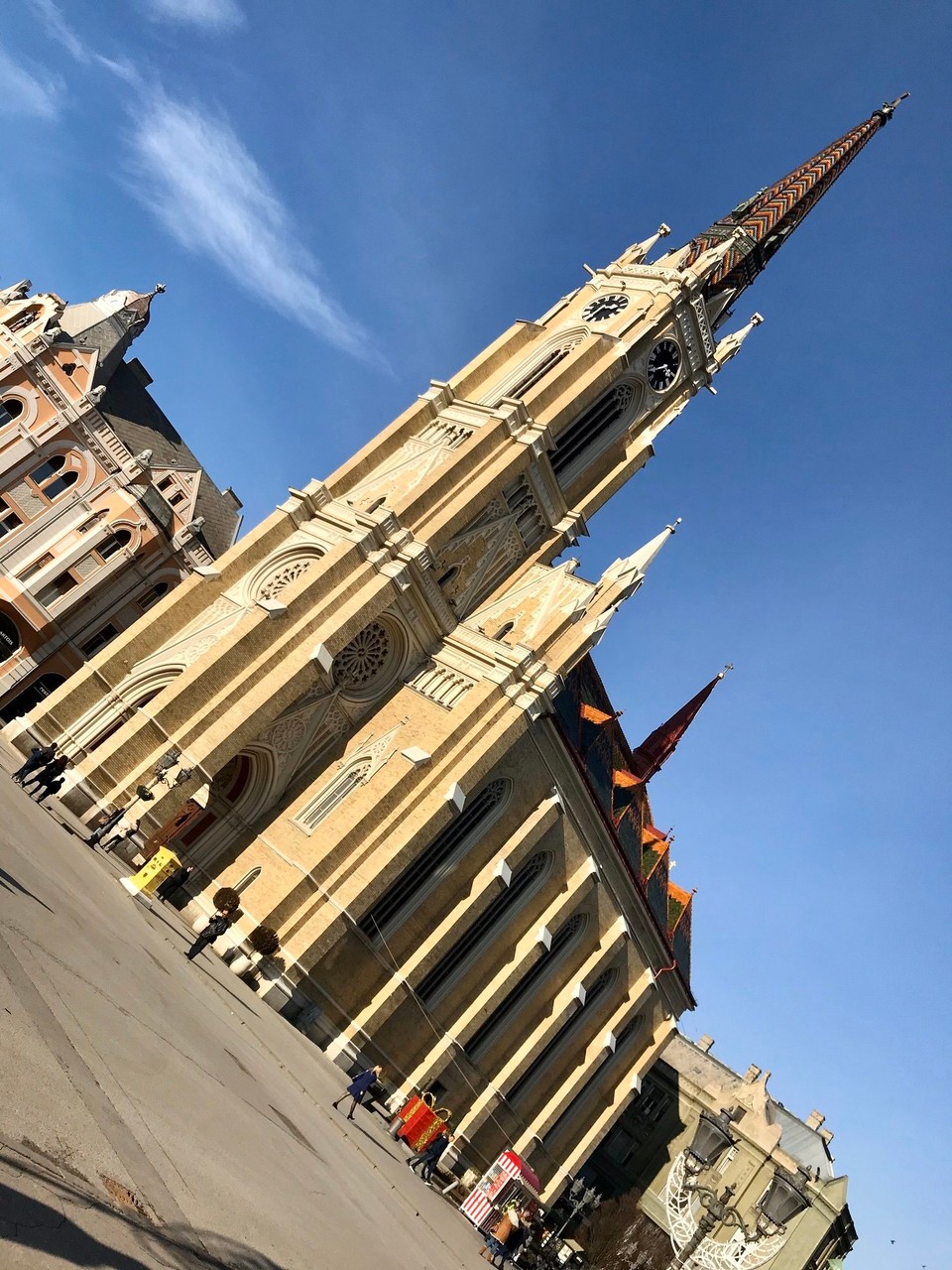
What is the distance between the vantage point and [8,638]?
3144 cm

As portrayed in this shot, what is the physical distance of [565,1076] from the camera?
32000 millimetres

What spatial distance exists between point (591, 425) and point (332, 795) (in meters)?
16.7

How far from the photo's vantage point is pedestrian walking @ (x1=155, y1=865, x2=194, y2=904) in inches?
858

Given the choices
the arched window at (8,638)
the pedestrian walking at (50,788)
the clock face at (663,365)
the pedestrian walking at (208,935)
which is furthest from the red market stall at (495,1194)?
the clock face at (663,365)

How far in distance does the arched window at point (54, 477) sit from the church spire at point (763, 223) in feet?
86.8

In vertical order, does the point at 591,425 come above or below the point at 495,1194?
above

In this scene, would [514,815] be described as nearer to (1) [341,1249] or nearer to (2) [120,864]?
(2) [120,864]

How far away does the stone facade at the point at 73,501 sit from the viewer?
104 ft

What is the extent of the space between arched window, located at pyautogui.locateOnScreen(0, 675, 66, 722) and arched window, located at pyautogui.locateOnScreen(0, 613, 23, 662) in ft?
4.33

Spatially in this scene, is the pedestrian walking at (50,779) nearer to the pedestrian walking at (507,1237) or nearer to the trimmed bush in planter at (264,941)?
the trimmed bush in planter at (264,941)

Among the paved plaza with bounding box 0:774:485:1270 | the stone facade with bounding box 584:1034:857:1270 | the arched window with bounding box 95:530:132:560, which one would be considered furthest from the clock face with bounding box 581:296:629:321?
the stone facade with bounding box 584:1034:857:1270

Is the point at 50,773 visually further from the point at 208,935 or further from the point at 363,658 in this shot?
the point at 363,658

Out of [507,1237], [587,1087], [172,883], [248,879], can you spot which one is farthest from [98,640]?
[587,1087]

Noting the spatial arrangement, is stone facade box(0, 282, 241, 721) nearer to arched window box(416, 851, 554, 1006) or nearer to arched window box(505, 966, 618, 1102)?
arched window box(416, 851, 554, 1006)
